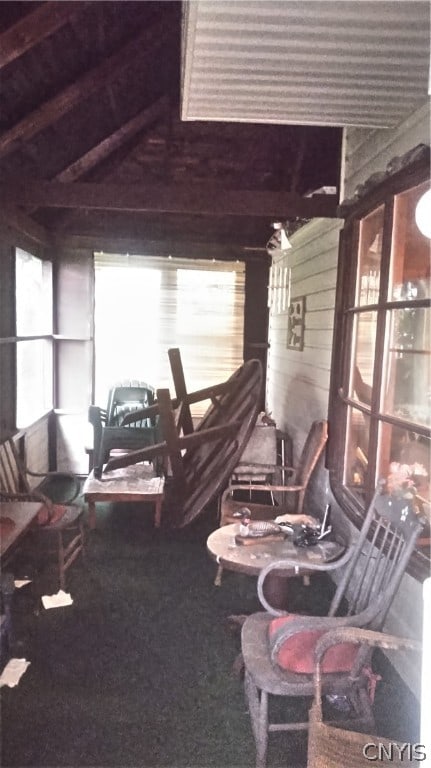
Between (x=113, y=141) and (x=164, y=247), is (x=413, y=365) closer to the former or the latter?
(x=113, y=141)

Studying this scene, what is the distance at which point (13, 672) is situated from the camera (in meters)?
3.20

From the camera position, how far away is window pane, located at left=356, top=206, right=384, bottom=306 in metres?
3.77

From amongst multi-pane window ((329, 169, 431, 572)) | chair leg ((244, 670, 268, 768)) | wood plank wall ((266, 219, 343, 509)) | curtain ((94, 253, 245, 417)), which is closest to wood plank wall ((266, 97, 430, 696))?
wood plank wall ((266, 219, 343, 509))

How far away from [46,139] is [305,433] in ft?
12.8

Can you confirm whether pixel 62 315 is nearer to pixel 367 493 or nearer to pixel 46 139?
pixel 46 139

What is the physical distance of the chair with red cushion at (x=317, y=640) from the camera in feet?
8.11

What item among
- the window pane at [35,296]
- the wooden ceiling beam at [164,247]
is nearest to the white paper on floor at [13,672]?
the window pane at [35,296]

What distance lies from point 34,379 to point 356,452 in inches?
183

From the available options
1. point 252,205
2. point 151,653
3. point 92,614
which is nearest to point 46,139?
point 252,205

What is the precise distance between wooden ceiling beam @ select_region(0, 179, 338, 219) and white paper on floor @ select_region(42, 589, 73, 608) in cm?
303

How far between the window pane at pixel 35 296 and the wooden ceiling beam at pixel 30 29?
336cm

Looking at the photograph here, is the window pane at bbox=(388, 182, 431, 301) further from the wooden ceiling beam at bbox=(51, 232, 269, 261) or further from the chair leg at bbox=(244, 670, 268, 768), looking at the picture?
the wooden ceiling beam at bbox=(51, 232, 269, 261)

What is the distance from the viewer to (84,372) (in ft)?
25.1

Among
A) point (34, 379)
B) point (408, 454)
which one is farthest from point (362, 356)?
point (34, 379)
